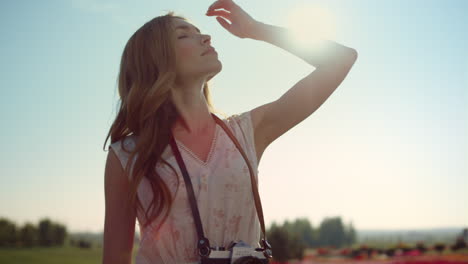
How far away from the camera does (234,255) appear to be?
2676mm

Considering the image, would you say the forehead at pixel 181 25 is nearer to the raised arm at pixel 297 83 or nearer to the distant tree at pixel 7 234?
the raised arm at pixel 297 83

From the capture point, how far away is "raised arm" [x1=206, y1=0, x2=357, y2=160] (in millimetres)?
3430

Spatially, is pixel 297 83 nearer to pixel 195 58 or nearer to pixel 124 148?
pixel 195 58

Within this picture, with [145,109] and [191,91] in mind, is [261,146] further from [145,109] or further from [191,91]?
[145,109]

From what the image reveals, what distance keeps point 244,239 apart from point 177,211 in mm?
493

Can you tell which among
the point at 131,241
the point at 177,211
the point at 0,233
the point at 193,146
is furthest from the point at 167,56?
the point at 0,233

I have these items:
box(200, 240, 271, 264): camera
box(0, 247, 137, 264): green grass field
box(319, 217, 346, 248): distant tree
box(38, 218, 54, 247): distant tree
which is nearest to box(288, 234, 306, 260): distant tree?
box(0, 247, 137, 264): green grass field

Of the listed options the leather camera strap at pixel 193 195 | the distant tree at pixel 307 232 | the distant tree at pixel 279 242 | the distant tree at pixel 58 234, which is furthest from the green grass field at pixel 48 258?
the leather camera strap at pixel 193 195

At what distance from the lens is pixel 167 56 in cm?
334

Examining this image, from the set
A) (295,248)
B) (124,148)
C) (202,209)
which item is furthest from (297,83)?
(295,248)

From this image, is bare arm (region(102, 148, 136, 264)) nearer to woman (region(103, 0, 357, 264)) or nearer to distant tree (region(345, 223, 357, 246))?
woman (region(103, 0, 357, 264))

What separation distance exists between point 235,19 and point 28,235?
7143cm

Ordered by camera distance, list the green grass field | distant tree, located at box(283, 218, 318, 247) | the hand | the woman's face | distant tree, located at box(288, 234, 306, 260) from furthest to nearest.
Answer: distant tree, located at box(283, 218, 318, 247) < the green grass field < distant tree, located at box(288, 234, 306, 260) < the hand < the woman's face

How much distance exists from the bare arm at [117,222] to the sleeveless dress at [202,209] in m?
0.09
